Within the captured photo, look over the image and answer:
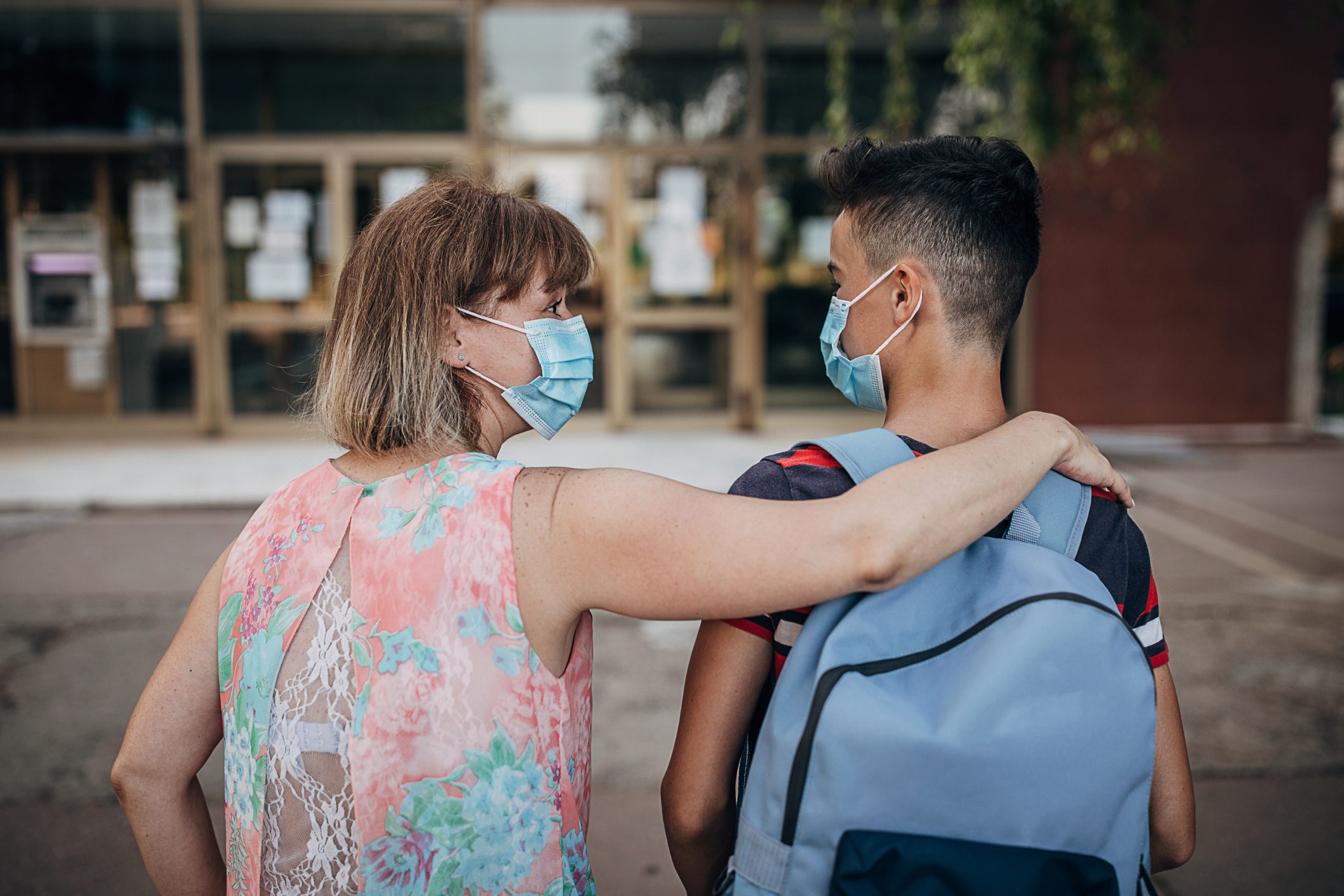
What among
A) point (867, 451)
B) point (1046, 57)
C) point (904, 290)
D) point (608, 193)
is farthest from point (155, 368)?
point (867, 451)

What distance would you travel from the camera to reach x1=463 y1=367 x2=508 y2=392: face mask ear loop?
63.0 inches

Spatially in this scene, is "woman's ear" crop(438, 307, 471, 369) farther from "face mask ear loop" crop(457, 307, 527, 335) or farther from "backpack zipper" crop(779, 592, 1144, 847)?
"backpack zipper" crop(779, 592, 1144, 847)

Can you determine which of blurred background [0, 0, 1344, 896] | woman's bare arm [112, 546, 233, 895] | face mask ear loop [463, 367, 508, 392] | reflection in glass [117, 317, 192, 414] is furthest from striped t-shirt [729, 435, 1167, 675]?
reflection in glass [117, 317, 192, 414]

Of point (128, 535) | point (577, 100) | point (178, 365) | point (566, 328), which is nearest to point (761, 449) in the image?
point (577, 100)

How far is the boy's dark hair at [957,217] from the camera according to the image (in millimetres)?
1594

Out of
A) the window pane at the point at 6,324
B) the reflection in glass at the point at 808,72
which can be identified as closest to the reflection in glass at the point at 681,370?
the reflection in glass at the point at 808,72

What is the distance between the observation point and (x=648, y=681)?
465 centimetres

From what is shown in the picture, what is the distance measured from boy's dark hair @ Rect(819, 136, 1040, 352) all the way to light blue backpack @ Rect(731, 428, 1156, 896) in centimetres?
48

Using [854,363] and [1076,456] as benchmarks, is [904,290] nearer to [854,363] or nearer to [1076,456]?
[854,363]

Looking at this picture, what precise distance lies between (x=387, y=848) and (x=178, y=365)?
11.2 metres

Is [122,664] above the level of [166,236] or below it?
below

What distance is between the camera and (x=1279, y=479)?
30.3 feet

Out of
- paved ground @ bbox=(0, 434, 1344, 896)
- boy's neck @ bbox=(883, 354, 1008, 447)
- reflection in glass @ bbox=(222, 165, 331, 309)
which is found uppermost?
reflection in glass @ bbox=(222, 165, 331, 309)

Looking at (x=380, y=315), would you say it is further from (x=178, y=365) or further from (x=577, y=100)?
(x=178, y=365)
